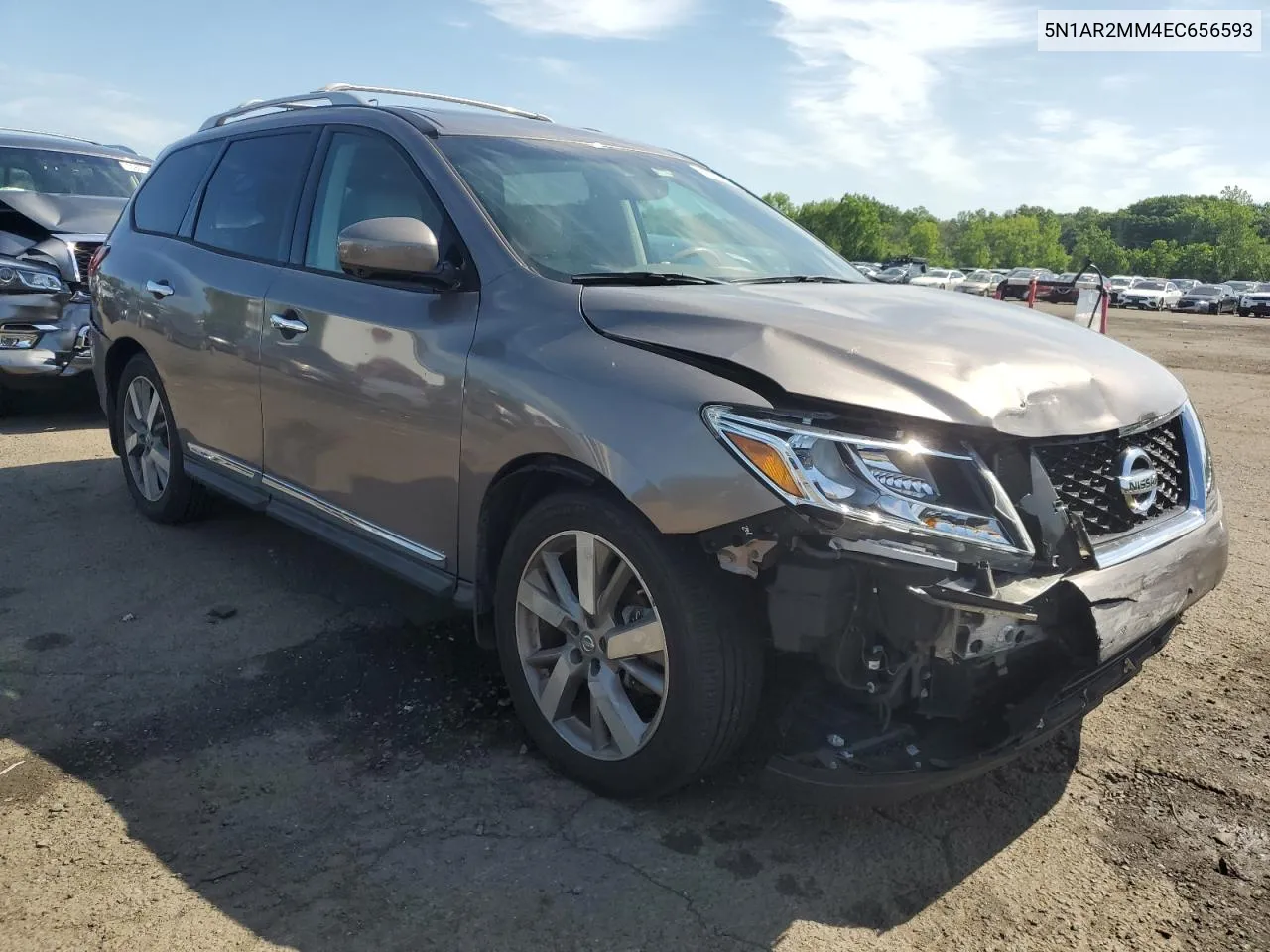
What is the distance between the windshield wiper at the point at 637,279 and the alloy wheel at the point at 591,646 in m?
0.80

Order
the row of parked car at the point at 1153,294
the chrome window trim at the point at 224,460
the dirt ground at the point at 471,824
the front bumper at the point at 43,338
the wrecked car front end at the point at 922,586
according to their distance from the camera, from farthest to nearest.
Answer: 1. the row of parked car at the point at 1153,294
2. the front bumper at the point at 43,338
3. the chrome window trim at the point at 224,460
4. the dirt ground at the point at 471,824
5. the wrecked car front end at the point at 922,586

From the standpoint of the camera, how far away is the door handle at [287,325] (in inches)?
141

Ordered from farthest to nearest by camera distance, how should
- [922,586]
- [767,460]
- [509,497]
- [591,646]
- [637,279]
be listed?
[637,279] < [509,497] < [591,646] < [767,460] < [922,586]

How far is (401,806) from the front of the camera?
8.78 feet

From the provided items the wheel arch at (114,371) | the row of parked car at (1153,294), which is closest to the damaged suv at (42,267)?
the wheel arch at (114,371)

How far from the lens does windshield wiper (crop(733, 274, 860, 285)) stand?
3.30 meters

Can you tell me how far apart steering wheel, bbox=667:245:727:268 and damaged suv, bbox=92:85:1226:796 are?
0.02 m

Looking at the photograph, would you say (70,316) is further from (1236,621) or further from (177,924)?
(1236,621)

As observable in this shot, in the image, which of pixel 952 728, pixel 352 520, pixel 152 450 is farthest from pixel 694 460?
pixel 152 450

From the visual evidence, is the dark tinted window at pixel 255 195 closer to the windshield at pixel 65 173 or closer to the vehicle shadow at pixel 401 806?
the vehicle shadow at pixel 401 806

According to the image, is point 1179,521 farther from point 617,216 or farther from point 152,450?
point 152,450

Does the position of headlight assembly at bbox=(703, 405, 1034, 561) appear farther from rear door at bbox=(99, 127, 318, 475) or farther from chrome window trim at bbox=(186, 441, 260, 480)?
chrome window trim at bbox=(186, 441, 260, 480)

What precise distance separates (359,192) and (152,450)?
217 centimetres

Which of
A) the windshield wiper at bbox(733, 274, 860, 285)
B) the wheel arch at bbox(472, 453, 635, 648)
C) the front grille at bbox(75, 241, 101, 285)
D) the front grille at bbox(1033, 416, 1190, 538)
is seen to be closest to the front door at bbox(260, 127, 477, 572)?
the wheel arch at bbox(472, 453, 635, 648)
